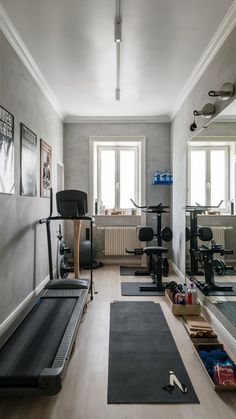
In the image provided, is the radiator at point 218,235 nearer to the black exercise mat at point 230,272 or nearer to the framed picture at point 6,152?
the black exercise mat at point 230,272

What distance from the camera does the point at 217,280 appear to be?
313 centimetres

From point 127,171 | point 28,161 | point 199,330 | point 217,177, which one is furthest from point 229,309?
point 127,171

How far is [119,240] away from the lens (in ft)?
18.6

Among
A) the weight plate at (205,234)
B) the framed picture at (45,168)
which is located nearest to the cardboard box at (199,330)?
the weight plate at (205,234)

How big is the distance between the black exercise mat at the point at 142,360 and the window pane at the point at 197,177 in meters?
1.56

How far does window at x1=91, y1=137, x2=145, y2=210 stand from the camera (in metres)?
6.08

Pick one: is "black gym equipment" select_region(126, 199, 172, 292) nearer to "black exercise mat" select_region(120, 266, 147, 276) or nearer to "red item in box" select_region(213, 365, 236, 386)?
"black exercise mat" select_region(120, 266, 147, 276)

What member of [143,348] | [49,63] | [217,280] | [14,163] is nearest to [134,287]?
[217,280]

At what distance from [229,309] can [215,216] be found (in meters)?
0.99

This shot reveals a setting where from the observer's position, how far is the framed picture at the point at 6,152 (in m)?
2.58

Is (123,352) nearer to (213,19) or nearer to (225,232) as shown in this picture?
(225,232)

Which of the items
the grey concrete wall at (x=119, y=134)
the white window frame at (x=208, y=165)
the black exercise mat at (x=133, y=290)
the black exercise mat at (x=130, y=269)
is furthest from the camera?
the grey concrete wall at (x=119, y=134)

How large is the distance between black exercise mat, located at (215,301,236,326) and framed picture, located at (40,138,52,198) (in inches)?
108

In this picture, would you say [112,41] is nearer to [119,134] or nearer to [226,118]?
[226,118]
